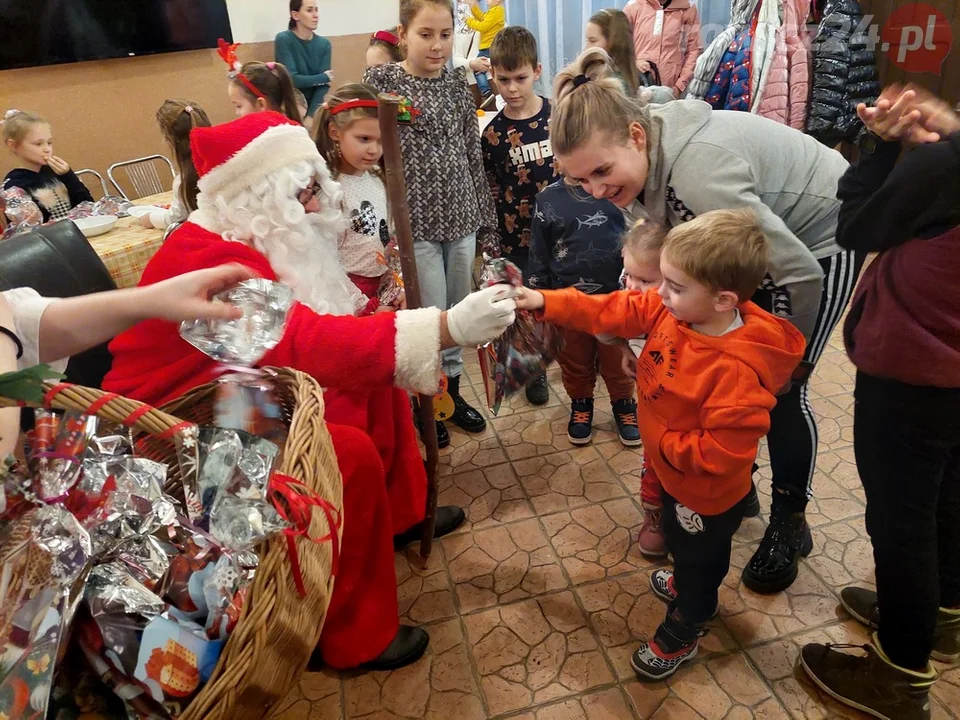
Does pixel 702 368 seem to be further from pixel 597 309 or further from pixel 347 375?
Answer: pixel 347 375

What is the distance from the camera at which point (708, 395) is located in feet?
3.97

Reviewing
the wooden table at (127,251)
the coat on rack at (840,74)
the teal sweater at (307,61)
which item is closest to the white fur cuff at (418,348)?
the wooden table at (127,251)

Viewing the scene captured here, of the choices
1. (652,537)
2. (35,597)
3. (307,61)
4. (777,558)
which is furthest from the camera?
(307,61)

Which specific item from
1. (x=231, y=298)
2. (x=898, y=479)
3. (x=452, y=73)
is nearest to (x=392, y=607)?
(x=231, y=298)

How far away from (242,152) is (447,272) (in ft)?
3.66

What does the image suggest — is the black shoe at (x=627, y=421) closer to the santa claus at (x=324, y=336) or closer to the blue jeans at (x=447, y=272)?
the blue jeans at (x=447, y=272)

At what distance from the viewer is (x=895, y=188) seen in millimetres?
986

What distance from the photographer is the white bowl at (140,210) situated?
267 cm

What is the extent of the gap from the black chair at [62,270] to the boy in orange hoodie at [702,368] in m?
1.10

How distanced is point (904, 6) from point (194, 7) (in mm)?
4652

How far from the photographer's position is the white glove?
1308 millimetres

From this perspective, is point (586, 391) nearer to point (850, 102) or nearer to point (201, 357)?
point (201, 357)

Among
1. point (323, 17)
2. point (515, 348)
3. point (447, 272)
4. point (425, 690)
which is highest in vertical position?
point (323, 17)

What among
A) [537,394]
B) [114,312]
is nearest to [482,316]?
[114,312]
